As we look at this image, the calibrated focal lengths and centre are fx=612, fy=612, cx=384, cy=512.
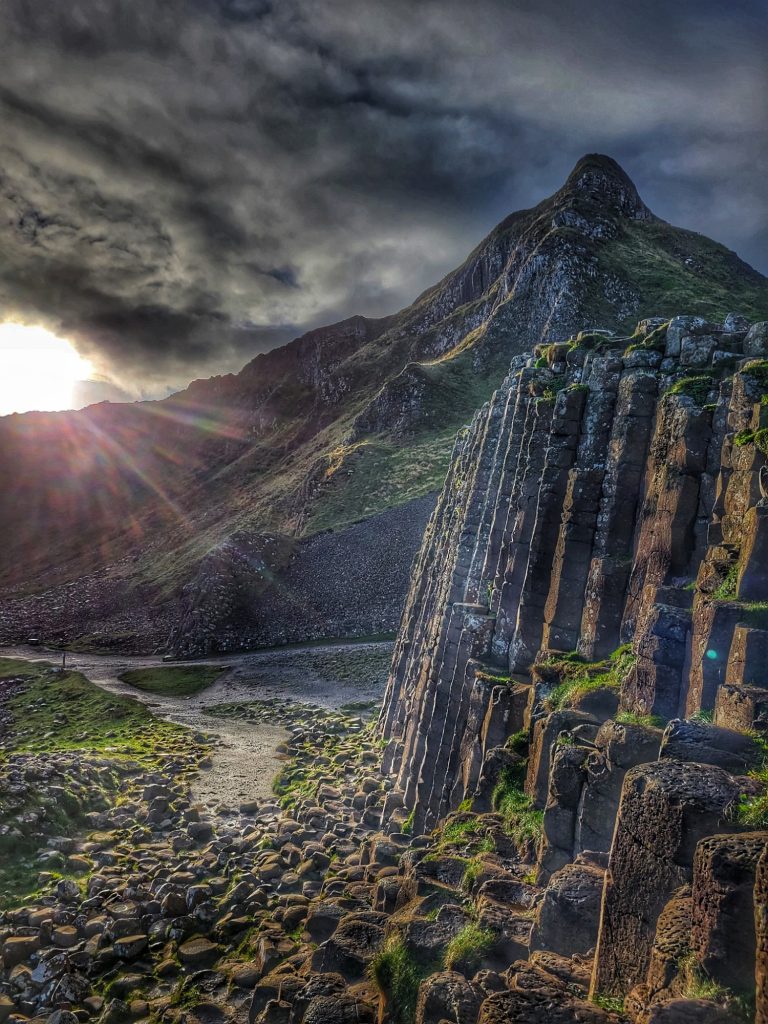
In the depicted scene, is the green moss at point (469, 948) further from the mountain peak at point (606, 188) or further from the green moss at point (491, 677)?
the mountain peak at point (606, 188)

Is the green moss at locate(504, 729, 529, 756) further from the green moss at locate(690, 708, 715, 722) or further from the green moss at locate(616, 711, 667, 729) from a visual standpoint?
the green moss at locate(690, 708, 715, 722)

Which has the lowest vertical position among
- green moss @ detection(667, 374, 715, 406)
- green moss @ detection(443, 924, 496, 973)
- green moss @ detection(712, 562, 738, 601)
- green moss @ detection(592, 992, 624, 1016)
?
green moss @ detection(443, 924, 496, 973)

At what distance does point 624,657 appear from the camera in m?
12.1

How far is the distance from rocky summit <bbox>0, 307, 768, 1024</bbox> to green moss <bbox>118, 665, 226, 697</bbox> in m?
19.9

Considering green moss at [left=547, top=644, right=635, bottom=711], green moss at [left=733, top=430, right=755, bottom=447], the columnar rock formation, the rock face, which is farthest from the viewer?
green moss at [left=547, top=644, right=635, bottom=711]

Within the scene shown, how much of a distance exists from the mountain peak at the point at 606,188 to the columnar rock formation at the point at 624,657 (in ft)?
375

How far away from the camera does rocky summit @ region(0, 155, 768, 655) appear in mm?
56531

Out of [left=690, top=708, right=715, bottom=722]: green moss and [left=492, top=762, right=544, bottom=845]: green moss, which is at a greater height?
[left=690, top=708, right=715, bottom=722]: green moss

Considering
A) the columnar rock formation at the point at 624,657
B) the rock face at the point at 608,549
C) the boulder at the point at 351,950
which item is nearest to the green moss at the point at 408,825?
the columnar rock formation at the point at 624,657

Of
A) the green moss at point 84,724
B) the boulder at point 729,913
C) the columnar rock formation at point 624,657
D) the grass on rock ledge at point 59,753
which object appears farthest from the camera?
the green moss at point 84,724

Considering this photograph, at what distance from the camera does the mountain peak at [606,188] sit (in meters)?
116

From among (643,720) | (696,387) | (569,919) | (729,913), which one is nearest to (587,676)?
(643,720)

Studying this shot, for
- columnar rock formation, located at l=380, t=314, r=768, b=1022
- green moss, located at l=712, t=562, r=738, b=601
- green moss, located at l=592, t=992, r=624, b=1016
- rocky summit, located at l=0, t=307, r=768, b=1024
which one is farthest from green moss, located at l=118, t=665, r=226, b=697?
green moss, located at l=592, t=992, r=624, b=1016

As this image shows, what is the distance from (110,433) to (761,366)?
201 metres
